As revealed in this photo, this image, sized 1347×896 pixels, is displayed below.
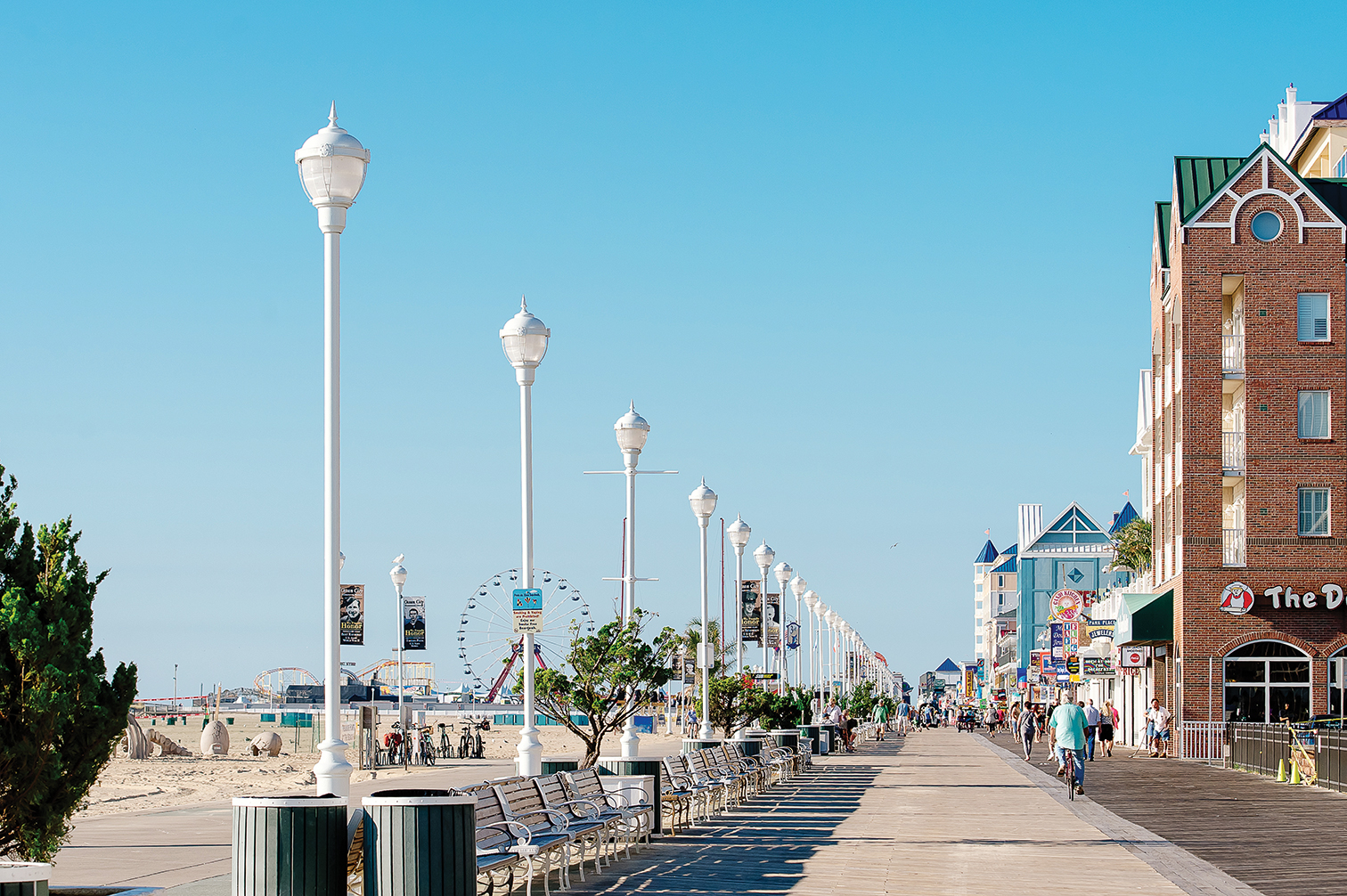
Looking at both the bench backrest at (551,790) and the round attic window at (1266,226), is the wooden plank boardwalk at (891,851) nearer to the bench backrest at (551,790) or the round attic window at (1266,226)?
the bench backrest at (551,790)

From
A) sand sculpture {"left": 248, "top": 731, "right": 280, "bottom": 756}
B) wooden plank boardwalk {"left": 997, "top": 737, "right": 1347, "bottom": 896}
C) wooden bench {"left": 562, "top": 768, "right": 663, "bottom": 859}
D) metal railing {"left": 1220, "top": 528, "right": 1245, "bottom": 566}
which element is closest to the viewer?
wooden plank boardwalk {"left": 997, "top": 737, "right": 1347, "bottom": 896}

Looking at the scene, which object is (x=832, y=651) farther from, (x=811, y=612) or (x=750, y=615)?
(x=750, y=615)

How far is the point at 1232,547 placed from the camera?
4494 cm

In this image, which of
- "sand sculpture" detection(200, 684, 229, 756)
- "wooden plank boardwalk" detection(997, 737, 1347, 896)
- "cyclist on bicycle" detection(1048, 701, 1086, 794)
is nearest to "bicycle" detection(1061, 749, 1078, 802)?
"cyclist on bicycle" detection(1048, 701, 1086, 794)

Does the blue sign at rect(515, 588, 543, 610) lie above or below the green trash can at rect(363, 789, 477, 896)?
above

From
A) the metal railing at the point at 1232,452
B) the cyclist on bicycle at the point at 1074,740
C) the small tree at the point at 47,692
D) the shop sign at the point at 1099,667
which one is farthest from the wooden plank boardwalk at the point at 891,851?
the shop sign at the point at 1099,667

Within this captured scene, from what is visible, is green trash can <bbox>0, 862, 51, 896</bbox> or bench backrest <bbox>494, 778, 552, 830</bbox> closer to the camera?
green trash can <bbox>0, 862, 51, 896</bbox>

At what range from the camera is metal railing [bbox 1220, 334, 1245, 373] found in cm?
4466

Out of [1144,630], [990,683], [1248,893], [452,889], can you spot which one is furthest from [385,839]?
[990,683]

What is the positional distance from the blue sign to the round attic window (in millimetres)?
32481

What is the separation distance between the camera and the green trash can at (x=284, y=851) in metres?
10.3

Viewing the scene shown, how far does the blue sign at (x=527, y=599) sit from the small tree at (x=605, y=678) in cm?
Result: 682

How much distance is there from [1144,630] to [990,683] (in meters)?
117

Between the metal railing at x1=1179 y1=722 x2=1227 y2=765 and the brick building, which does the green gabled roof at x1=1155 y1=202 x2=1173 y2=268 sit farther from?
the metal railing at x1=1179 y1=722 x2=1227 y2=765
